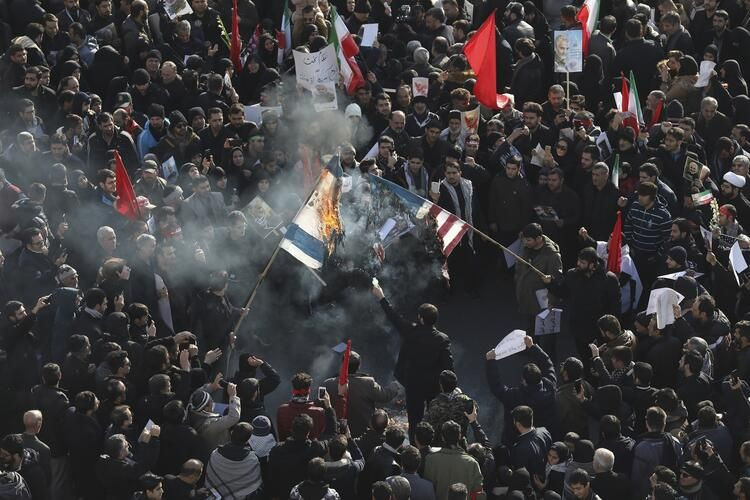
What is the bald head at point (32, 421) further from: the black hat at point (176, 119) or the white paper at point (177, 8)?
the white paper at point (177, 8)

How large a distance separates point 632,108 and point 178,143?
16.8 ft

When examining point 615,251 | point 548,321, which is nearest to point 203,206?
point 548,321

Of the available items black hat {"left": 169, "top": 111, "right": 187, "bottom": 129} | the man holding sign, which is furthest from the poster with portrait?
the man holding sign

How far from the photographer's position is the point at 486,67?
1797cm

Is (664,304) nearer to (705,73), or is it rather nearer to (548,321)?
(548,321)

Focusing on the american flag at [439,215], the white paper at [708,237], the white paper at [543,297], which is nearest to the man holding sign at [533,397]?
the white paper at [543,297]

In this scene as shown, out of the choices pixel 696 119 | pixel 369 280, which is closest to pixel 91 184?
pixel 369 280

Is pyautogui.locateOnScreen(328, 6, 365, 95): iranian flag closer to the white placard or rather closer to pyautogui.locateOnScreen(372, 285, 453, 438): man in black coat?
the white placard

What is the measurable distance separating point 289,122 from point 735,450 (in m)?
7.58

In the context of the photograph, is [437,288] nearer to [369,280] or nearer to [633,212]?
[369,280]

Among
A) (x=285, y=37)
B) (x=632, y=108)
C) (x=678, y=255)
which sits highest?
(x=678, y=255)

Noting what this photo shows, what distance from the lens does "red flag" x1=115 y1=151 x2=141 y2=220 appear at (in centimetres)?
1502

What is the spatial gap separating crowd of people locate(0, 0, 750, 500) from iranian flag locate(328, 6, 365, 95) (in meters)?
0.04

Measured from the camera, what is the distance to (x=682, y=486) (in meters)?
11.2
